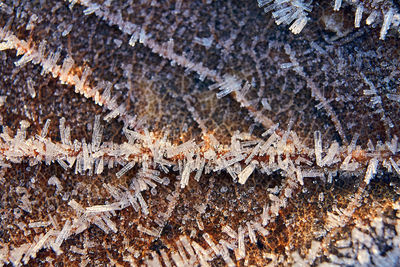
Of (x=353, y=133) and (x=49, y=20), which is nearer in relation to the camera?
Answer: (x=353, y=133)

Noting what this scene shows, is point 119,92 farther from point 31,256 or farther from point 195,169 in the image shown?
point 31,256

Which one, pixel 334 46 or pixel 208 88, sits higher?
pixel 334 46


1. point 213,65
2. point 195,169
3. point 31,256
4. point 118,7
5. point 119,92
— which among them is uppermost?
point 118,7

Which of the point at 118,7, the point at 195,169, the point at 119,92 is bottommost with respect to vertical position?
Result: the point at 195,169

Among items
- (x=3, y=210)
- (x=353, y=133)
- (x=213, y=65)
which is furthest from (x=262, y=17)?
(x=3, y=210)

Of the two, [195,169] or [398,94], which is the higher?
[398,94]

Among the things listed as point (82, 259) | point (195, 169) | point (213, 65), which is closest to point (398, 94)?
point (213, 65)

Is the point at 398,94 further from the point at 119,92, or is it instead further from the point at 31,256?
the point at 31,256

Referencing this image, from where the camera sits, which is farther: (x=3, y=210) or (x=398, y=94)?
(x=3, y=210)
